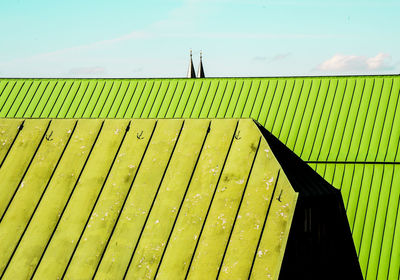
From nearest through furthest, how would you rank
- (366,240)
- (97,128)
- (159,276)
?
1. (159,276)
2. (97,128)
3. (366,240)

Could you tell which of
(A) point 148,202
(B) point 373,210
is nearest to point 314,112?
(B) point 373,210

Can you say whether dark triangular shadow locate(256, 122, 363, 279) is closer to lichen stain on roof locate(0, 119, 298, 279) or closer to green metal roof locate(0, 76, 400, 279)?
lichen stain on roof locate(0, 119, 298, 279)

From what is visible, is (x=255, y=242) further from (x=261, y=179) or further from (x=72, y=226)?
(x=72, y=226)

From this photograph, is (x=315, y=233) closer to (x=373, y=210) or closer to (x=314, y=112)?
(x=373, y=210)

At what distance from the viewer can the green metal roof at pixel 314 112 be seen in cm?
1995

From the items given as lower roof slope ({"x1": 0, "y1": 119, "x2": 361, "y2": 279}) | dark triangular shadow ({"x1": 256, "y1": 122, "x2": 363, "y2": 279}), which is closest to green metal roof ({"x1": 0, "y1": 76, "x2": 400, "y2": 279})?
dark triangular shadow ({"x1": 256, "y1": 122, "x2": 363, "y2": 279})

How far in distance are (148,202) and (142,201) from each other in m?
0.12

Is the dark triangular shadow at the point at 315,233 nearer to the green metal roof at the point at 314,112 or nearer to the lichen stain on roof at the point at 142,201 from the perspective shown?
the lichen stain on roof at the point at 142,201

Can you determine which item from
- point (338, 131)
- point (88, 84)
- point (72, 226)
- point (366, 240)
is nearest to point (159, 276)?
point (72, 226)

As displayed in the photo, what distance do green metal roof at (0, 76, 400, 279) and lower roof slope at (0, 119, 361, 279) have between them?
640 centimetres

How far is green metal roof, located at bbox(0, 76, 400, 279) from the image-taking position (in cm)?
1995

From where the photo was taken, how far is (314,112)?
76.0ft

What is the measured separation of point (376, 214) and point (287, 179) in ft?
31.6

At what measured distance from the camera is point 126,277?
10586mm
